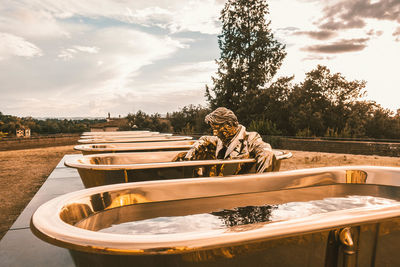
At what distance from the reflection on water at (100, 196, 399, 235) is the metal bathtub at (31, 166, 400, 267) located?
0.04 metres

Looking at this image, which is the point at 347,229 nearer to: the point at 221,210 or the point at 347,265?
the point at 347,265

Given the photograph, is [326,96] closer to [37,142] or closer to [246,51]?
[246,51]

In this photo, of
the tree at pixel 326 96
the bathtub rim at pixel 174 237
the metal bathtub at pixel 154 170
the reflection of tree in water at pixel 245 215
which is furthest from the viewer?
the tree at pixel 326 96

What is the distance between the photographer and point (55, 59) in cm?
1005

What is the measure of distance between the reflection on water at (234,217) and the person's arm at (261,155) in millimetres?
323

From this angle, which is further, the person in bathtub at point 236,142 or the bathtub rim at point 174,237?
the person in bathtub at point 236,142

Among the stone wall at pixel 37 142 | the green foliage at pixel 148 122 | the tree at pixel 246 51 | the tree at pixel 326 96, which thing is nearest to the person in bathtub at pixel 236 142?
the stone wall at pixel 37 142

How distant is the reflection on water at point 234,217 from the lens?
1318mm

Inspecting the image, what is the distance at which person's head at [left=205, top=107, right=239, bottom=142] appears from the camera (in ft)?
6.89

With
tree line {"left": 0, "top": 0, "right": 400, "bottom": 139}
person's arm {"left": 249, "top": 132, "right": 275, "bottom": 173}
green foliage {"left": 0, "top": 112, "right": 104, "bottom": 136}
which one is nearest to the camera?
person's arm {"left": 249, "top": 132, "right": 275, "bottom": 173}

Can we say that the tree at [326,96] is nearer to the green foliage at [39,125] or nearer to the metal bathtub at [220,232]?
the metal bathtub at [220,232]

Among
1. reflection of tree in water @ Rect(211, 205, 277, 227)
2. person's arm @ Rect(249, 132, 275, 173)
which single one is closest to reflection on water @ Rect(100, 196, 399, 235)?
reflection of tree in water @ Rect(211, 205, 277, 227)

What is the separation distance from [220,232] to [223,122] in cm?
151

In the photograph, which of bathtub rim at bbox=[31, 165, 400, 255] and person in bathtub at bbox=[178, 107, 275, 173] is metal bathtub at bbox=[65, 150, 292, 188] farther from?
bathtub rim at bbox=[31, 165, 400, 255]
